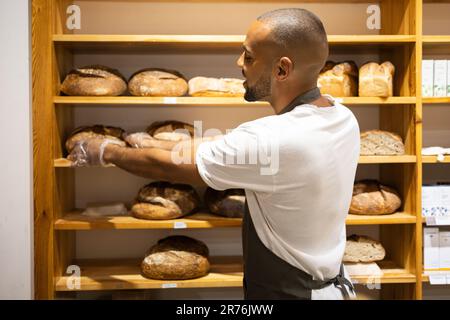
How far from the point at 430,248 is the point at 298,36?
1.72 m

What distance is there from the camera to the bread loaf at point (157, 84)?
99.0 inches

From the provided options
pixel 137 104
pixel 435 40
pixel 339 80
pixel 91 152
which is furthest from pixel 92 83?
pixel 435 40

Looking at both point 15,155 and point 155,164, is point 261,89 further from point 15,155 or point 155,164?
point 15,155

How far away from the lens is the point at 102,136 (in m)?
2.57

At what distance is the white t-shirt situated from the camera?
4.47ft

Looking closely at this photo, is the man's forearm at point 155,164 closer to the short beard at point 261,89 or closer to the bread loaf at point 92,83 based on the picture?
the short beard at point 261,89

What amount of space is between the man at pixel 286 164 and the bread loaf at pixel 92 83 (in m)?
1.00

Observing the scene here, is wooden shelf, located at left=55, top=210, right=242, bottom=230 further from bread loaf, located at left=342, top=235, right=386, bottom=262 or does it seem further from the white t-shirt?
the white t-shirt

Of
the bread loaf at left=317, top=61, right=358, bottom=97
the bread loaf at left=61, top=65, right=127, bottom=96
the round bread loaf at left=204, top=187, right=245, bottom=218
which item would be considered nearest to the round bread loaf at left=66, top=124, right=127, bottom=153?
the bread loaf at left=61, top=65, right=127, bottom=96

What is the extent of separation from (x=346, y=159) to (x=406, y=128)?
132 centimetres

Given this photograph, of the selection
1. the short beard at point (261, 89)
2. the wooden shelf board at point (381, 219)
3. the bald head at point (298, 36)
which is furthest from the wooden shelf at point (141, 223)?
the bald head at point (298, 36)
